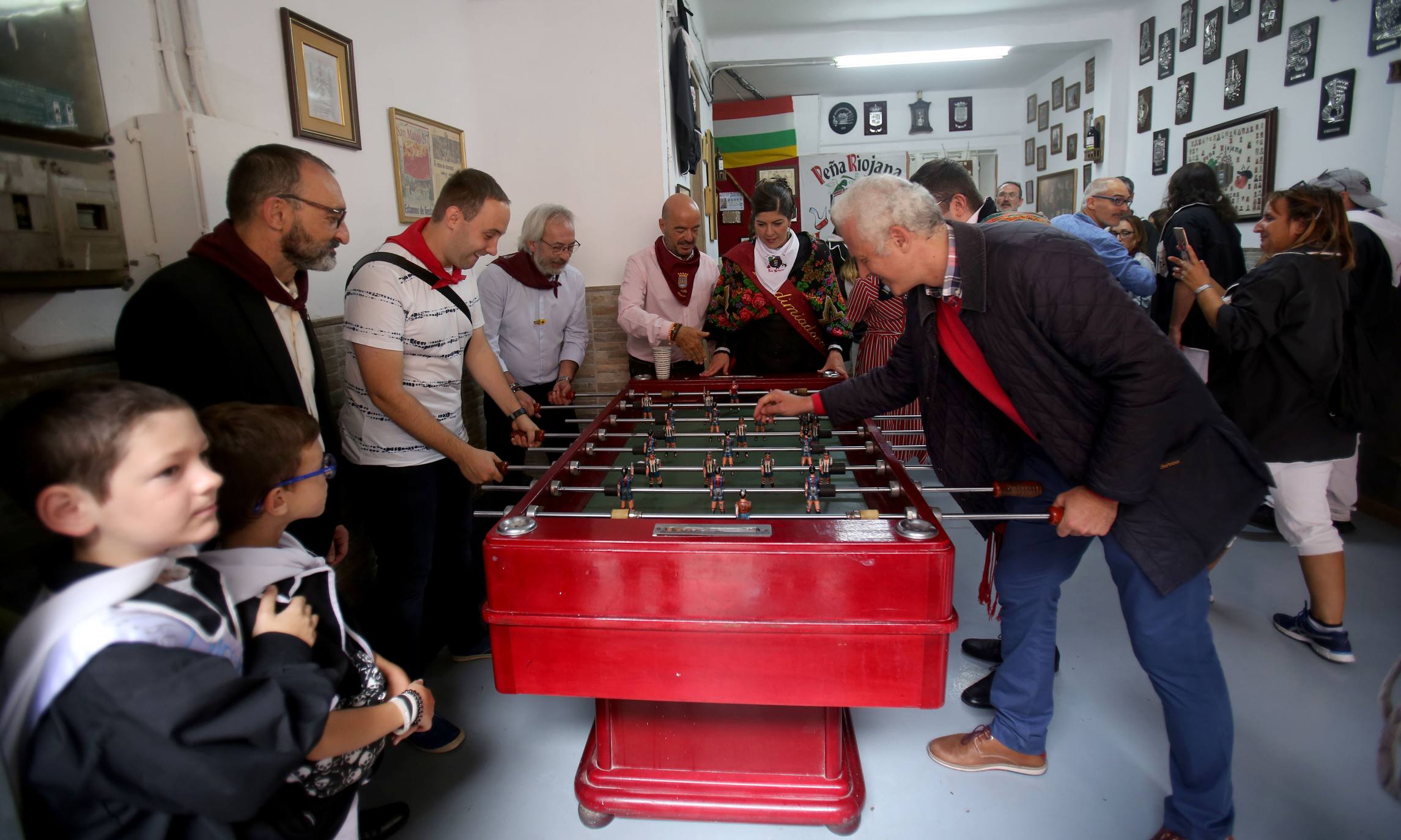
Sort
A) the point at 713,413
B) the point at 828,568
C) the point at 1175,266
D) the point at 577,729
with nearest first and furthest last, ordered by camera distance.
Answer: the point at 828,568 < the point at 577,729 < the point at 713,413 < the point at 1175,266

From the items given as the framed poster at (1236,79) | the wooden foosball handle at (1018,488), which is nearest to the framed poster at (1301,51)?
the framed poster at (1236,79)

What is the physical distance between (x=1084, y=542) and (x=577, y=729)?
1.59m

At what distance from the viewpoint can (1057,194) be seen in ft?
27.2

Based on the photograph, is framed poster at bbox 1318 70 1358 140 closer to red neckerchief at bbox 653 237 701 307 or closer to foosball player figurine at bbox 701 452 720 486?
red neckerchief at bbox 653 237 701 307

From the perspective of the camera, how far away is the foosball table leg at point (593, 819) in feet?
6.34

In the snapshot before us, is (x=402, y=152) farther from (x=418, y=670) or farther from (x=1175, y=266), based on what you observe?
(x=1175, y=266)

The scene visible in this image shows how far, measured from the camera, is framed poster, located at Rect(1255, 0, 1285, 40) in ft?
14.3

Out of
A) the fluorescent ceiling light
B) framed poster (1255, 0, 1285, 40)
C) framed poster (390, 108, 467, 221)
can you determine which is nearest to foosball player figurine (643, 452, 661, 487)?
framed poster (390, 108, 467, 221)

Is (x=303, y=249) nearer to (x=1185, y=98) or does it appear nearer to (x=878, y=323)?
(x=878, y=323)

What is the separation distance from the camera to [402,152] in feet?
10.7

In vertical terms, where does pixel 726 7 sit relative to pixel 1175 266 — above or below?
above

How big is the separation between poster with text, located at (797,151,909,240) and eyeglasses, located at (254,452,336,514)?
868cm

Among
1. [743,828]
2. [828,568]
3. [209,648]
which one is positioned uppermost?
[209,648]

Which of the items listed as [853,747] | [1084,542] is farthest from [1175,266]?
[853,747]
